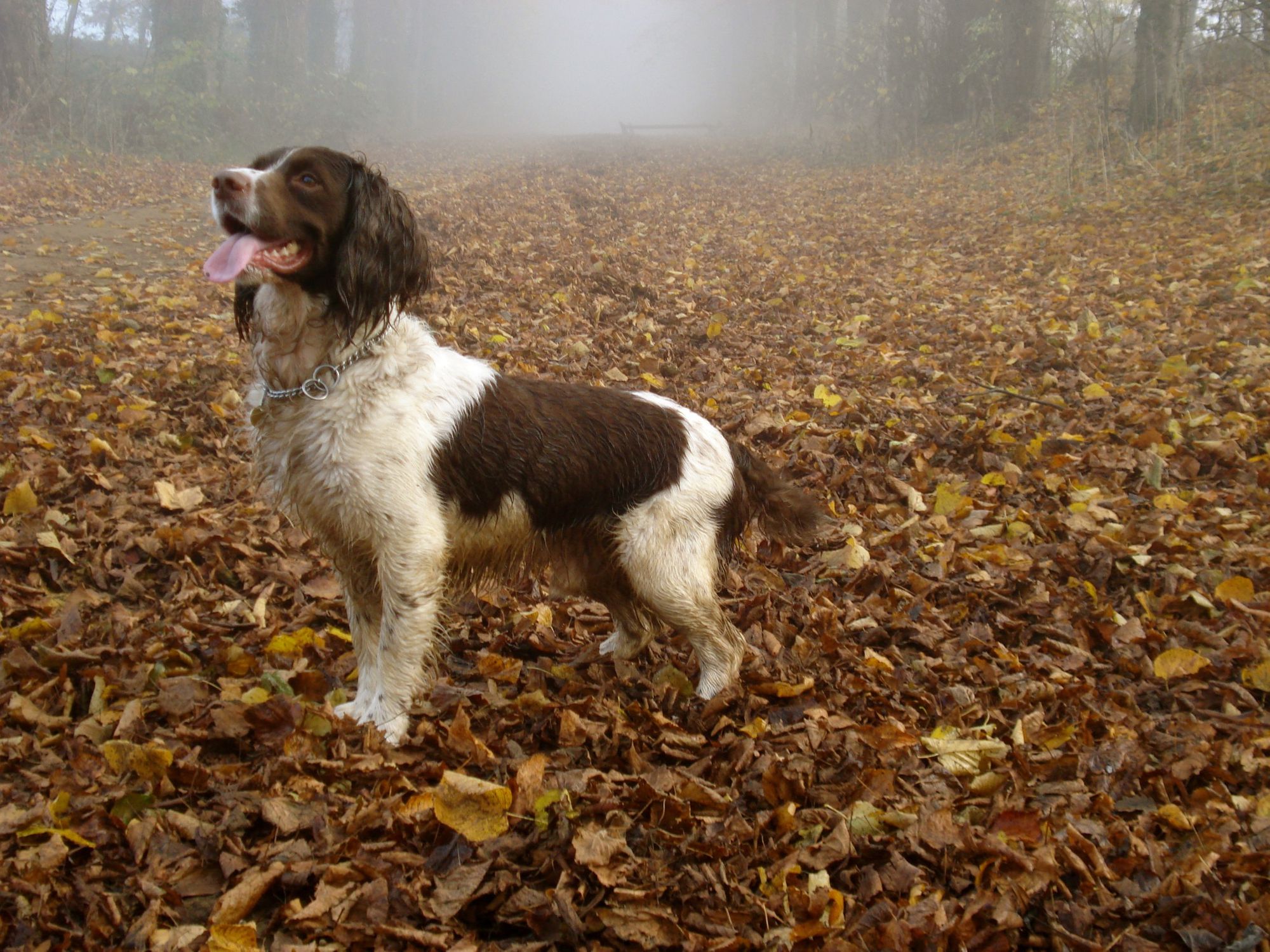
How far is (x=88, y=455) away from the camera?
16.5ft

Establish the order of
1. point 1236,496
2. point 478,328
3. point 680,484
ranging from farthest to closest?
point 478,328 → point 1236,496 → point 680,484

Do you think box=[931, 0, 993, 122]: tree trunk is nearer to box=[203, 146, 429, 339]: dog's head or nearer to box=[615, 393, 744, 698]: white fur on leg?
box=[615, 393, 744, 698]: white fur on leg

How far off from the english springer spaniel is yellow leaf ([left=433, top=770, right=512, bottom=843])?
525 millimetres

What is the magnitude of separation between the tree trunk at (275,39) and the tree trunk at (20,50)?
422 inches

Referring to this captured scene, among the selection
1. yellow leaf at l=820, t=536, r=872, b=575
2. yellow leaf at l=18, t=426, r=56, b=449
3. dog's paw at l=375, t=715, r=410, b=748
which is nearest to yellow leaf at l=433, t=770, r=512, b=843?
dog's paw at l=375, t=715, r=410, b=748

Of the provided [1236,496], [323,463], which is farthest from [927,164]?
[323,463]

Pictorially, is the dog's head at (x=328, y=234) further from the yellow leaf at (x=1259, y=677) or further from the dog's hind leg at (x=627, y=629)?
the yellow leaf at (x=1259, y=677)

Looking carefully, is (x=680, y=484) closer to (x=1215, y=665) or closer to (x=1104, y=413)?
(x=1215, y=665)

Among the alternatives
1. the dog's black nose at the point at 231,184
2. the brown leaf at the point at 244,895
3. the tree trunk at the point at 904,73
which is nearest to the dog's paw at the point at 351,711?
the brown leaf at the point at 244,895

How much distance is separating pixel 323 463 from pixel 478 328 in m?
5.23

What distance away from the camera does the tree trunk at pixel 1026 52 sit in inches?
747

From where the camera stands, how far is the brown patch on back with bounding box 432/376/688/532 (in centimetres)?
325

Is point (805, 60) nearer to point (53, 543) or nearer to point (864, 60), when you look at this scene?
point (864, 60)

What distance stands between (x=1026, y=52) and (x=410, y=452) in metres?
21.2
